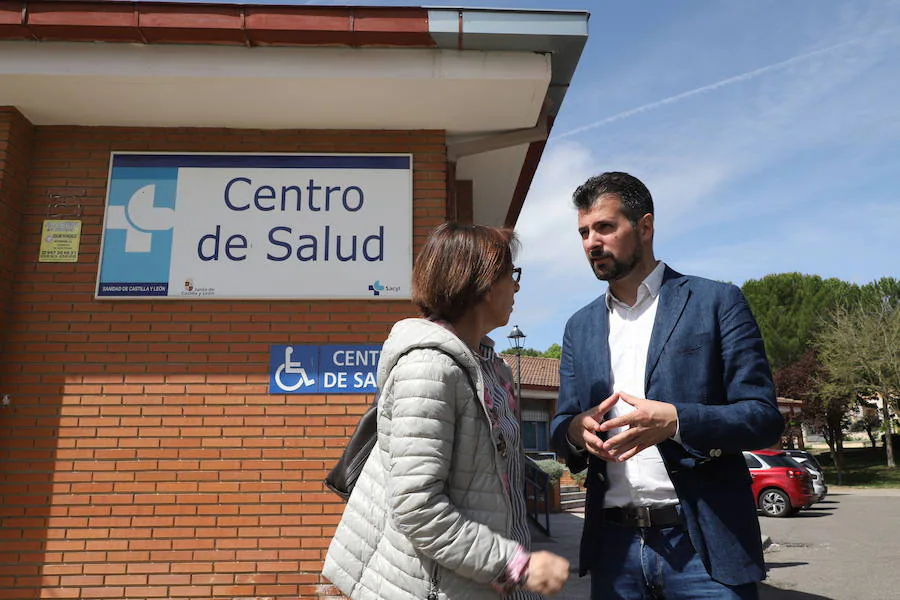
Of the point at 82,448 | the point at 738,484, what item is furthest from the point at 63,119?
the point at 738,484

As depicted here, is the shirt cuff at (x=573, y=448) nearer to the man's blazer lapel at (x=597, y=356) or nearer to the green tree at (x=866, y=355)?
the man's blazer lapel at (x=597, y=356)

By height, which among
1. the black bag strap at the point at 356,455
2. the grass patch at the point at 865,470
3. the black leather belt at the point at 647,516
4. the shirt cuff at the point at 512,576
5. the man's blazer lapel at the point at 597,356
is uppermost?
the man's blazer lapel at the point at 597,356

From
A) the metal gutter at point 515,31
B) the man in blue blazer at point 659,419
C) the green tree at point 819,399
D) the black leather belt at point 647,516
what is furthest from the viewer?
the green tree at point 819,399

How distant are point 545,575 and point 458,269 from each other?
0.83 m

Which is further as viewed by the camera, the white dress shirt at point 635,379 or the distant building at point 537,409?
the distant building at point 537,409

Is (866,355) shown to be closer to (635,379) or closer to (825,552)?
(825,552)

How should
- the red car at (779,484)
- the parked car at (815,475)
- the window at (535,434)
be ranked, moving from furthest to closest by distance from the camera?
1. the window at (535,434)
2. the parked car at (815,475)
3. the red car at (779,484)

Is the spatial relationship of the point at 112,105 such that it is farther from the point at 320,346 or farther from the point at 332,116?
the point at 320,346

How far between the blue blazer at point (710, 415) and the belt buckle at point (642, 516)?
0.38 ft

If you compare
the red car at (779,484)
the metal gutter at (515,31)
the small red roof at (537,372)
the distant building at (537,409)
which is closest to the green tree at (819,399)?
the small red roof at (537,372)

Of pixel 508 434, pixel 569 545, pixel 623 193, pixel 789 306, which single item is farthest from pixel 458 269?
pixel 789 306

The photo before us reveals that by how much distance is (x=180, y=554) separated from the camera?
15.5 feet

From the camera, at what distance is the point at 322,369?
16.6 feet

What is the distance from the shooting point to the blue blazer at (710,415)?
1.83 metres
